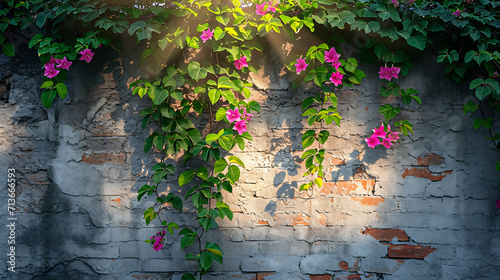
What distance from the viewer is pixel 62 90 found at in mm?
1649

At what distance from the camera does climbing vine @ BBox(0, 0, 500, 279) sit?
1587 millimetres

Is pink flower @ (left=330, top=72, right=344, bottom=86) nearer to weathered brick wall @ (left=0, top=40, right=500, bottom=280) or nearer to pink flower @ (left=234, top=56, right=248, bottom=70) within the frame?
weathered brick wall @ (left=0, top=40, right=500, bottom=280)

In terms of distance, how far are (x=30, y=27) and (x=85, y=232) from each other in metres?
1.14

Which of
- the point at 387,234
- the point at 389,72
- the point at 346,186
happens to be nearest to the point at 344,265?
the point at 387,234

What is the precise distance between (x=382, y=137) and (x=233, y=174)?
0.80m

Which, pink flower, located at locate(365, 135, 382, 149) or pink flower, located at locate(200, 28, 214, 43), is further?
pink flower, located at locate(365, 135, 382, 149)

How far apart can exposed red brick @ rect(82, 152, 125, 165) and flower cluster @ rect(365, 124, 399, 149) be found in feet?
4.34

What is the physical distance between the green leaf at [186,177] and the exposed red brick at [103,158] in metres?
0.36

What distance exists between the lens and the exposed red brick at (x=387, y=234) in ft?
5.72

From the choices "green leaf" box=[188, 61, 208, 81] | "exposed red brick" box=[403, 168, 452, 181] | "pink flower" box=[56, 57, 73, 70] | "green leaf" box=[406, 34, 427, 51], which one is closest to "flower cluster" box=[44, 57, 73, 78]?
"pink flower" box=[56, 57, 73, 70]

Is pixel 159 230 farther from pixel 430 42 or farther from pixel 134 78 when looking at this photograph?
pixel 430 42

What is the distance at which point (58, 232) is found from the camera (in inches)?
69.1

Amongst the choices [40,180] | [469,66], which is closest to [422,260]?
[469,66]

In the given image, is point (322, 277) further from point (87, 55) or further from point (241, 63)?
point (87, 55)
